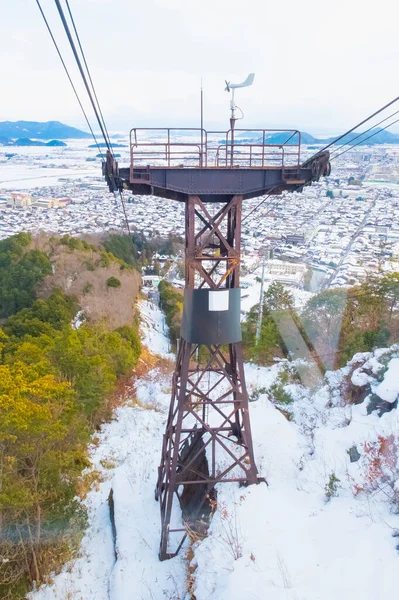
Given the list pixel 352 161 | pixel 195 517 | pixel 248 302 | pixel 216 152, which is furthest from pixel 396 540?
pixel 352 161

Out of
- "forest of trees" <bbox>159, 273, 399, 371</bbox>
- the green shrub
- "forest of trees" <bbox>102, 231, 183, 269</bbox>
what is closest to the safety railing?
"forest of trees" <bbox>159, 273, 399, 371</bbox>

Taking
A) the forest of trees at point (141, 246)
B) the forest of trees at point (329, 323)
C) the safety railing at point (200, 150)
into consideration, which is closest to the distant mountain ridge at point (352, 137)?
the safety railing at point (200, 150)

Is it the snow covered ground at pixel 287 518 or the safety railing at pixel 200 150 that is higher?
the safety railing at pixel 200 150

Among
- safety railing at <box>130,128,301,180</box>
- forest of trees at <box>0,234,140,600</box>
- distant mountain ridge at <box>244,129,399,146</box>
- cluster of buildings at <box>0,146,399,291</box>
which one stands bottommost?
forest of trees at <box>0,234,140,600</box>

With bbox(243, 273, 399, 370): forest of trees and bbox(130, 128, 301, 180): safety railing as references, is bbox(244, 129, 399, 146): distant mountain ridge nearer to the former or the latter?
bbox(130, 128, 301, 180): safety railing

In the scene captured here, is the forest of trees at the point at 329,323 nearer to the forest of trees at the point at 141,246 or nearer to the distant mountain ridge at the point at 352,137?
the distant mountain ridge at the point at 352,137

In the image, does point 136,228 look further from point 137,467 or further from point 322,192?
point 137,467
